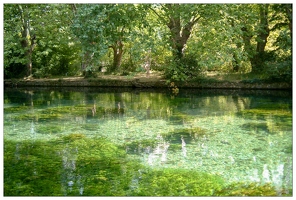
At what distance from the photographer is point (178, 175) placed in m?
4.71

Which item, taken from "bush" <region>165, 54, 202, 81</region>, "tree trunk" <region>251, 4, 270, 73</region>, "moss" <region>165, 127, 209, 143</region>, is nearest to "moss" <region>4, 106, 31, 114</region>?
"moss" <region>165, 127, 209, 143</region>

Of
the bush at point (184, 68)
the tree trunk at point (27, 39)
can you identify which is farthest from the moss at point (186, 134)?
the tree trunk at point (27, 39)

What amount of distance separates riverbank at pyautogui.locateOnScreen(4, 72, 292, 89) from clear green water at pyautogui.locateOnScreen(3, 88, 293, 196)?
529 centimetres

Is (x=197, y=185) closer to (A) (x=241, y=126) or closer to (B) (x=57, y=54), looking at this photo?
(A) (x=241, y=126)

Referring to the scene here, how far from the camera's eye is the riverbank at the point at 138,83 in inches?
643

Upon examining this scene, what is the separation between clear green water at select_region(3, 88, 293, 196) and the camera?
14.1 ft

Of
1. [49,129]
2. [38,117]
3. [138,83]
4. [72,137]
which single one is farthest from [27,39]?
[72,137]

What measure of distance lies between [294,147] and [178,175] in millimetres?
2496

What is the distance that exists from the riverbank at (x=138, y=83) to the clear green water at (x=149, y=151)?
5288mm

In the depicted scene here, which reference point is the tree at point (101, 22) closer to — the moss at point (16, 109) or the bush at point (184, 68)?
the bush at point (184, 68)

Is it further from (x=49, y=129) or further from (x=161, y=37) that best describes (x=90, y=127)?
(x=161, y=37)

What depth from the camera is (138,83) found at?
18.1m

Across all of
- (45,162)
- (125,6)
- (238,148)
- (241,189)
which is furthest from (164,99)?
(241,189)

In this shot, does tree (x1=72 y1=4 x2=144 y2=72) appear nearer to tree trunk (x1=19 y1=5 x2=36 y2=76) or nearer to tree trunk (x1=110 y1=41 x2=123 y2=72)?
tree trunk (x1=110 y1=41 x2=123 y2=72)
